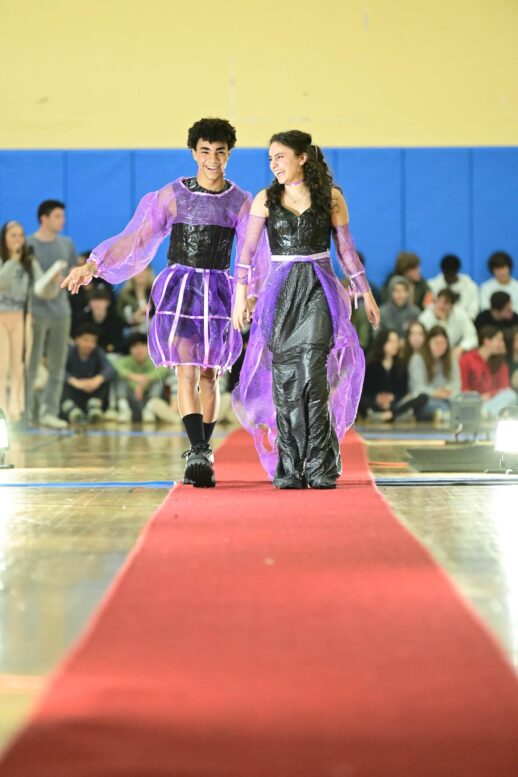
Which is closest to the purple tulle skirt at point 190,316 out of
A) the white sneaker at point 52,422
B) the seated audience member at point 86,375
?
the white sneaker at point 52,422

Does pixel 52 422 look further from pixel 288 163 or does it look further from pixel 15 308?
pixel 288 163

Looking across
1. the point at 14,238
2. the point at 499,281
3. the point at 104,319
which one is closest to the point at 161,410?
the point at 104,319

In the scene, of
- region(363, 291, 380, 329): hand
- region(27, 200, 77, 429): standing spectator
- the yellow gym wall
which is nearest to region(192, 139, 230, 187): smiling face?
region(363, 291, 380, 329): hand

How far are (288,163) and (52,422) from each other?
5.39 m

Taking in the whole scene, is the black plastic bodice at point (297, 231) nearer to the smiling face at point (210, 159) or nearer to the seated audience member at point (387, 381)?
the smiling face at point (210, 159)

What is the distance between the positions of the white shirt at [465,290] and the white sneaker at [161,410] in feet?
7.85

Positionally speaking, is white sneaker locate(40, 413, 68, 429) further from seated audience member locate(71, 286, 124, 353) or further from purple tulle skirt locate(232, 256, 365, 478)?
purple tulle skirt locate(232, 256, 365, 478)

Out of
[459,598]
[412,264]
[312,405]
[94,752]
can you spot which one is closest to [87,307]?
[412,264]

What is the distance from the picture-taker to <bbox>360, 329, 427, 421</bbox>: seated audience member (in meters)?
10.8

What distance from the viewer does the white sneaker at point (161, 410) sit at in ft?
34.7

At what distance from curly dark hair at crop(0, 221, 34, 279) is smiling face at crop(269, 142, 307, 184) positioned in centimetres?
518

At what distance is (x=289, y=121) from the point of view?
486 inches

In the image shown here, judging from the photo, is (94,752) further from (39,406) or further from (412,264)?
(412,264)

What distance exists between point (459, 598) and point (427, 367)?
26.8ft
